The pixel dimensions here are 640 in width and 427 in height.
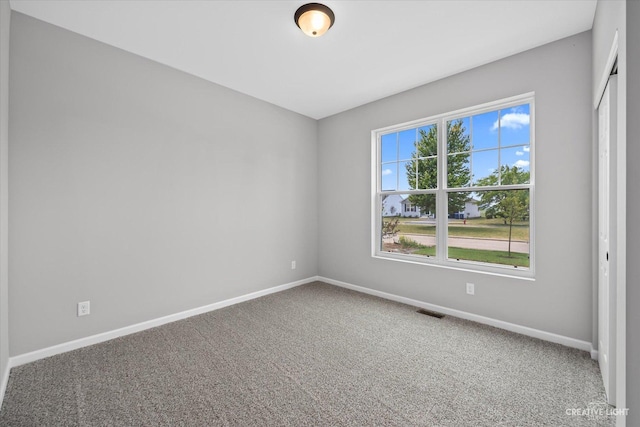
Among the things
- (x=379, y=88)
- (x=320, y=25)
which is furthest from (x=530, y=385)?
(x=379, y=88)

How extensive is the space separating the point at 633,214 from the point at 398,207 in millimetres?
2898

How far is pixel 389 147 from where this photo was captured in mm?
3938

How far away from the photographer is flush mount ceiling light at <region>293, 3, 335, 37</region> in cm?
211

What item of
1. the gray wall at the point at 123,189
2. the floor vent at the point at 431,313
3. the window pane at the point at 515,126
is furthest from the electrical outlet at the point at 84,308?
the window pane at the point at 515,126

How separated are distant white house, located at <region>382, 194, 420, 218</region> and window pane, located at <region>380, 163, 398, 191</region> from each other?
13cm

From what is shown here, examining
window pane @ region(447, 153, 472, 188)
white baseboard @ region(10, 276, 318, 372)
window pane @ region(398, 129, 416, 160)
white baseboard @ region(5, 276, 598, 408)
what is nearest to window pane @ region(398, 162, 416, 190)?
window pane @ region(398, 129, 416, 160)

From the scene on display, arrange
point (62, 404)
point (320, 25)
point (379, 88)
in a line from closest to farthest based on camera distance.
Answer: point (62, 404) < point (320, 25) < point (379, 88)

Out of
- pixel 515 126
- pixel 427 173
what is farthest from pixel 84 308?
pixel 515 126

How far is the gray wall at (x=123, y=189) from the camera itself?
7.30 ft

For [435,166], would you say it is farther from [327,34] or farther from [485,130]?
[327,34]

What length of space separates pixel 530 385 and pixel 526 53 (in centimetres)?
287

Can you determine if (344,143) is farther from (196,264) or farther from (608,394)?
(608,394)

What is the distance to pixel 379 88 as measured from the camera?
11.6ft

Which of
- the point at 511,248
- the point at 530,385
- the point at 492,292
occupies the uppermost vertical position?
the point at 511,248
